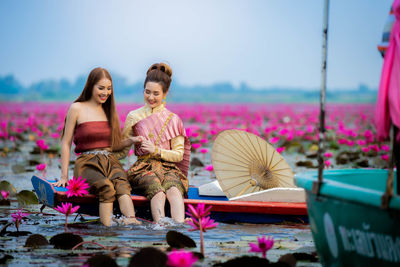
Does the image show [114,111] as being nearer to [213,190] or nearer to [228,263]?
[213,190]

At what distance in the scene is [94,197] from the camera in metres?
4.08

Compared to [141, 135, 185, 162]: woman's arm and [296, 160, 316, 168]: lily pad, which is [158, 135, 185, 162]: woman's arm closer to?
[141, 135, 185, 162]: woman's arm

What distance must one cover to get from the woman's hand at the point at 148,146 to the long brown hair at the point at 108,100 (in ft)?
0.67

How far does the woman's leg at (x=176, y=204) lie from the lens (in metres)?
4.05

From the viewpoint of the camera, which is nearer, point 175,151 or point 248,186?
point 175,151

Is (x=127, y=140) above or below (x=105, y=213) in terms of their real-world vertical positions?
above

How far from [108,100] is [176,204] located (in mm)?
972

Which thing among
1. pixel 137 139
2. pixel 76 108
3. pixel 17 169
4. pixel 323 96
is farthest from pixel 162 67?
pixel 17 169

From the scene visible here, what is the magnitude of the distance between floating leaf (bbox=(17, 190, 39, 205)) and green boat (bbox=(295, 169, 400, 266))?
273cm

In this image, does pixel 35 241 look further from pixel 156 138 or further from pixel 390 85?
pixel 390 85

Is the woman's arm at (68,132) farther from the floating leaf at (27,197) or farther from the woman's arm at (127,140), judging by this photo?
the floating leaf at (27,197)

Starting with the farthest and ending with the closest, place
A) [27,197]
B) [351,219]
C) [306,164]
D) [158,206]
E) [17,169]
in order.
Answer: [306,164], [17,169], [27,197], [158,206], [351,219]

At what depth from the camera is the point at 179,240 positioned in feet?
10.4

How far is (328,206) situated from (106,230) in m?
1.84
